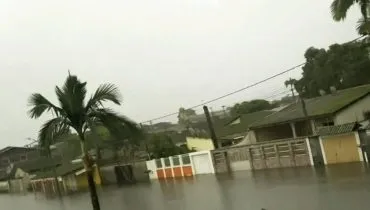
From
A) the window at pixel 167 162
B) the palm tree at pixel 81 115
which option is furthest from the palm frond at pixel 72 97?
the window at pixel 167 162

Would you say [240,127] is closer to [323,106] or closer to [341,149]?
[323,106]

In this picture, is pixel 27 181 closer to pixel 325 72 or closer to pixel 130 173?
pixel 130 173

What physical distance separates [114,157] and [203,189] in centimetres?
2835

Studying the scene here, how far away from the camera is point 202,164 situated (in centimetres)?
3597

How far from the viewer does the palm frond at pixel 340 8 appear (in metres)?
17.8

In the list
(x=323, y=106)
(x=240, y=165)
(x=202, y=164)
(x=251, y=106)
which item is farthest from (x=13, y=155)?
(x=323, y=106)

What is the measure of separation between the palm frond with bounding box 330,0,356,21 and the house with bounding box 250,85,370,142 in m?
13.7

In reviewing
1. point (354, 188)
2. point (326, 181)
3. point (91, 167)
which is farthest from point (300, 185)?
point (91, 167)

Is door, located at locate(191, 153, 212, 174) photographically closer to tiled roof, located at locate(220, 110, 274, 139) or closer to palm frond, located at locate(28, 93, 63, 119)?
tiled roof, located at locate(220, 110, 274, 139)

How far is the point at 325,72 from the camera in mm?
51438

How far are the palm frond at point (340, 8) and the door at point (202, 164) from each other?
1882 cm

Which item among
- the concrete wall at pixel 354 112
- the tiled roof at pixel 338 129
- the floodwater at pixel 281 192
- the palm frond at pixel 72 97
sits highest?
the palm frond at pixel 72 97

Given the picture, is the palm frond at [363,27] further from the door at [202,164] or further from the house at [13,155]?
the house at [13,155]

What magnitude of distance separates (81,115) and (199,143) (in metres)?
35.5
